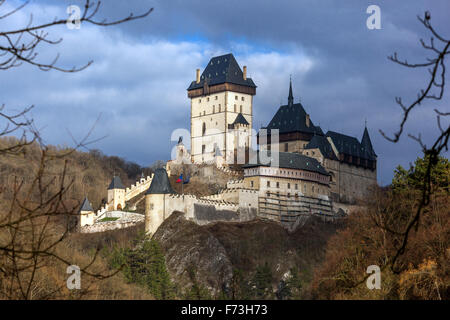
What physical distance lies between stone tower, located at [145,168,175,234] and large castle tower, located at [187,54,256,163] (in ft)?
53.3

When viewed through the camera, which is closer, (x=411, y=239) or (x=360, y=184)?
(x=411, y=239)

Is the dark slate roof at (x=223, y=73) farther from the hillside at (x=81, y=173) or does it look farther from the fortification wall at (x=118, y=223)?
the fortification wall at (x=118, y=223)

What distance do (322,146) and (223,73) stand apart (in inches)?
613

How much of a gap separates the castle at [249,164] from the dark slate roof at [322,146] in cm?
11

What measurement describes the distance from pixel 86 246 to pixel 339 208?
78.1 ft

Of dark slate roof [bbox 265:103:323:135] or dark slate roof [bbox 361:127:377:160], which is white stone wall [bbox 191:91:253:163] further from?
dark slate roof [bbox 361:127:377:160]

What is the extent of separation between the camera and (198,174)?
3004 inches

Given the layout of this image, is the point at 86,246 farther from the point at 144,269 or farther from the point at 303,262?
the point at 303,262

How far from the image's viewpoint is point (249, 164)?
2672 inches

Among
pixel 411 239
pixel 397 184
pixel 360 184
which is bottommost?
pixel 411 239

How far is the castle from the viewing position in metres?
64.0

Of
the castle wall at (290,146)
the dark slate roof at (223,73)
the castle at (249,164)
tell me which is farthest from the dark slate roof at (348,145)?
the dark slate roof at (223,73)
